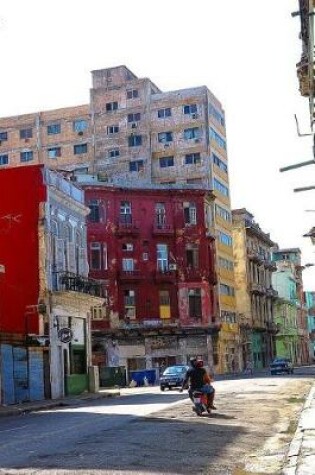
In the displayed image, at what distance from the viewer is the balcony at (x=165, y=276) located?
216ft

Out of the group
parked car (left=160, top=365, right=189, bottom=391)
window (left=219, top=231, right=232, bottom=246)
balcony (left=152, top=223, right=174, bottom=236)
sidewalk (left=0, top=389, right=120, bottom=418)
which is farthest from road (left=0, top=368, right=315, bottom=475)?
window (left=219, top=231, right=232, bottom=246)

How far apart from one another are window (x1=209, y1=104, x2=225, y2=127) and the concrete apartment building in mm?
51

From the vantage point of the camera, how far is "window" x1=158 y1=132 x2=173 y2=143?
7704cm

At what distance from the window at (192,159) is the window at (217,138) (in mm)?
2629

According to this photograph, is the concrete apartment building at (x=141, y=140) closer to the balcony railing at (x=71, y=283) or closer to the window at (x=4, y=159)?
the window at (x=4, y=159)

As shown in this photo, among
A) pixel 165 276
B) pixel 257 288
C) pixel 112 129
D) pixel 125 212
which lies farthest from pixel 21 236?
pixel 257 288

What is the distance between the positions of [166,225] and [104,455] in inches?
2205

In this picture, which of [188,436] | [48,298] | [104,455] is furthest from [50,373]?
[104,455]

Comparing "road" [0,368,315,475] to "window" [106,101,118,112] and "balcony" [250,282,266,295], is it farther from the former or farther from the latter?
"balcony" [250,282,266,295]

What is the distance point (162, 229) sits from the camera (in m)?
67.3

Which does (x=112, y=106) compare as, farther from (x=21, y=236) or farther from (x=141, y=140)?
(x=21, y=236)

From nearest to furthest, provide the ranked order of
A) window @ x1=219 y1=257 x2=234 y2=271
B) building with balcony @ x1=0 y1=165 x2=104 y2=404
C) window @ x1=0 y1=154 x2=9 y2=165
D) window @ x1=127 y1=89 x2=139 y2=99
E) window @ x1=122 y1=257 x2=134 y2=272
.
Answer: building with balcony @ x1=0 y1=165 x2=104 y2=404 → window @ x1=122 y1=257 x2=134 y2=272 → window @ x1=219 y1=257 x2=234 y2=271 → window @ x1=127 y1=89 x2=139 y2=99 → window @ x1=0 y1=154 x2=9 y2=165

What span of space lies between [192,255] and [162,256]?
2838 millimetres

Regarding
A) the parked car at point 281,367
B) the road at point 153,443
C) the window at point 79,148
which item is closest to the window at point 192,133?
the window at point 79,148
